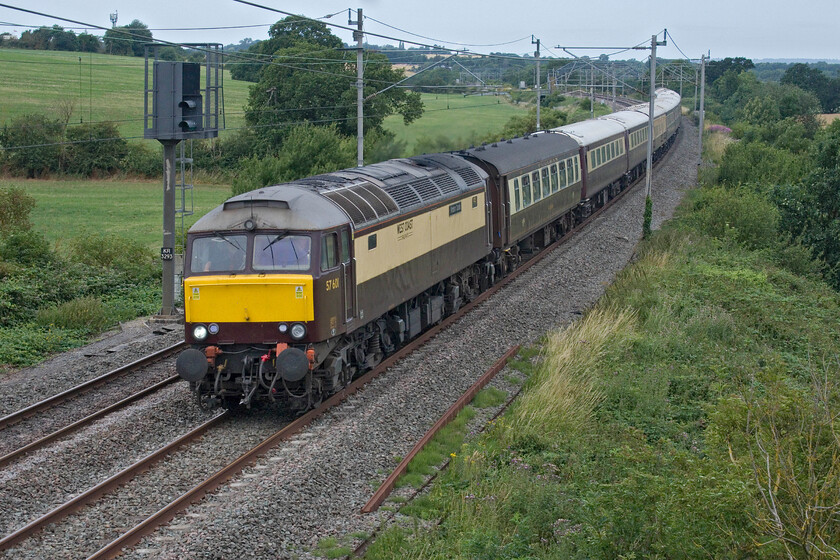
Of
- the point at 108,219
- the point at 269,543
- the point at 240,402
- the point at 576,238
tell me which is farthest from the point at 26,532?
the point at 108,219

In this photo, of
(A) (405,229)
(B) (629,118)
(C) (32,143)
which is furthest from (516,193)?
(C) (32,143)

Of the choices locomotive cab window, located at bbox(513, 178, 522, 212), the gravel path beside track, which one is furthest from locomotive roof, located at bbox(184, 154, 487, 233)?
locomotive cab window, located at bbox(513, 178, 522, 212)

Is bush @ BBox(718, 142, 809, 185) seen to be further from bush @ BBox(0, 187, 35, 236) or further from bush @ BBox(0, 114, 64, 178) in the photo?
bush @ BBox(0, 114, 64, 178)

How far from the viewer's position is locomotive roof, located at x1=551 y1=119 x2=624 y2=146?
33.3 m

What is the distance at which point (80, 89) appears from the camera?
68.8 metres

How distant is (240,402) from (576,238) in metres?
18.8

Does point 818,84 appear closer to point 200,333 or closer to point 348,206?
point 348,206

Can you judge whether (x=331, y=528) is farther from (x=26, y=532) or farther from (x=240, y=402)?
(x=240, y=402)

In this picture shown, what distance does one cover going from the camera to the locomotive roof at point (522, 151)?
2322 centimetres

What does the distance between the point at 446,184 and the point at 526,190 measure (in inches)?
244

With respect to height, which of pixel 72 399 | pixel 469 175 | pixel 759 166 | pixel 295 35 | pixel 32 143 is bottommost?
pixel 72 399

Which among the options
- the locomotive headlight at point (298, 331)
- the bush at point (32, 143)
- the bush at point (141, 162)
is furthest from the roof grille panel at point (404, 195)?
the bush at point (141, 162)

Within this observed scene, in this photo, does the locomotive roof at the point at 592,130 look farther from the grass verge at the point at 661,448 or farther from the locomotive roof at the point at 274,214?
the locomotive roof at the point at 274,214

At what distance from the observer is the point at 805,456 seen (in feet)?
26.3
